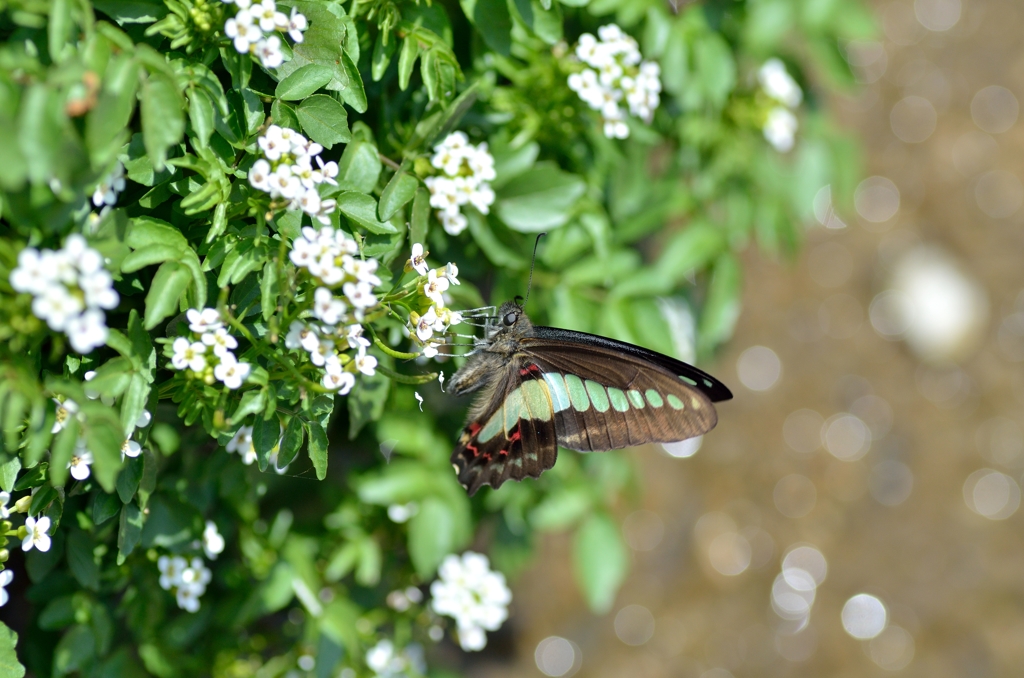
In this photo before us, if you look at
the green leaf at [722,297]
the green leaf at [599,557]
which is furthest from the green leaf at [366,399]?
the green leaf at [722,297]

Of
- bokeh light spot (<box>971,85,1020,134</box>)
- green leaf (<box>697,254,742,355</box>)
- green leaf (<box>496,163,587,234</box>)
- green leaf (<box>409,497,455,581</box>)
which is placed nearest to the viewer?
green leaf (<box>496,163,587,234</box>)

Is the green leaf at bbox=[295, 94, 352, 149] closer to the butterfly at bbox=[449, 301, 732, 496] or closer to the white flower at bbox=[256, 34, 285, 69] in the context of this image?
the white flower at bbox=[256, 34, 285, 69]

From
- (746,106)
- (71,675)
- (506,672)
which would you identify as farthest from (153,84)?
(506,672)

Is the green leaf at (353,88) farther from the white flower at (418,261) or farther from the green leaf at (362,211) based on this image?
the white flower at (418,261)

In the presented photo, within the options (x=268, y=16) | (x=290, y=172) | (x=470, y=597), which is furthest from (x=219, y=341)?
(x=470, y=597)

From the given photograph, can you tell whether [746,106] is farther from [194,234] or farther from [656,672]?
[656,672]

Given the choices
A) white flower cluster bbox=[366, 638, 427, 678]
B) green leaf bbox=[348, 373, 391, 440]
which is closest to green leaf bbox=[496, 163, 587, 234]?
green leaf bbox=[348, 373, 391, 440]
